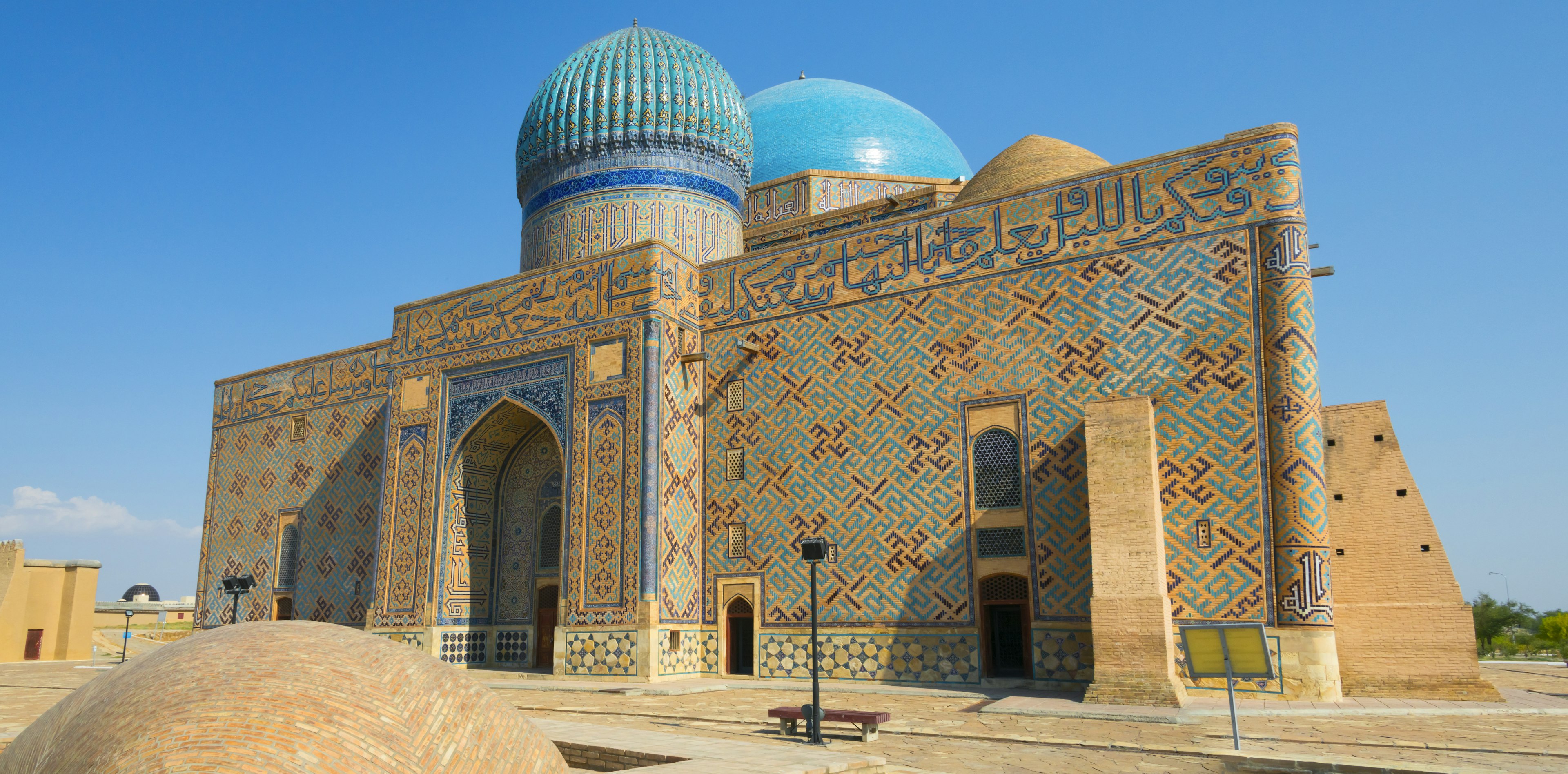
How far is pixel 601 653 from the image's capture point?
35.2 ft

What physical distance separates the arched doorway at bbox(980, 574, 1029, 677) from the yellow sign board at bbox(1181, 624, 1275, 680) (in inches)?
144

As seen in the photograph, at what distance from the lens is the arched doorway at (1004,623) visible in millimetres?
9664

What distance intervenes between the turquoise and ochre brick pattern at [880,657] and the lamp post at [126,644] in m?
9.60

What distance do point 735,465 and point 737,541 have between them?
836 mm

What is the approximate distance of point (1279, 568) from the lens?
8.53 metres

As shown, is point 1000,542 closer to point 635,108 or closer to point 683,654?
point 683,654

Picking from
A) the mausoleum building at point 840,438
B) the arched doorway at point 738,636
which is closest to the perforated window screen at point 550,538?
the mausoleum building at point 840,438

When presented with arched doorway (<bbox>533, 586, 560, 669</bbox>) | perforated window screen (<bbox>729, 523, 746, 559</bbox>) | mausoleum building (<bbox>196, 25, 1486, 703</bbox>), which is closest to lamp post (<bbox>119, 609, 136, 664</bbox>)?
mausoleum building (<bbox>196, 25, 1486, 703</bbox>)

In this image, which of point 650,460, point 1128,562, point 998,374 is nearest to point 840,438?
point 998,374

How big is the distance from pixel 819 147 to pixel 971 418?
790 centimetres

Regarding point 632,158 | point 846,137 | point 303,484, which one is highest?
point 846,137

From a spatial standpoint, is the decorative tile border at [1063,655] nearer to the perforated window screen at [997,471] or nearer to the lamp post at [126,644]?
the perforated window screen at [997,471]

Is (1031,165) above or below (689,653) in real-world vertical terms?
above

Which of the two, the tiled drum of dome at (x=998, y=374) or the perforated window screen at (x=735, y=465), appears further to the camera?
the perforated window screen at (x=735, y=465)
